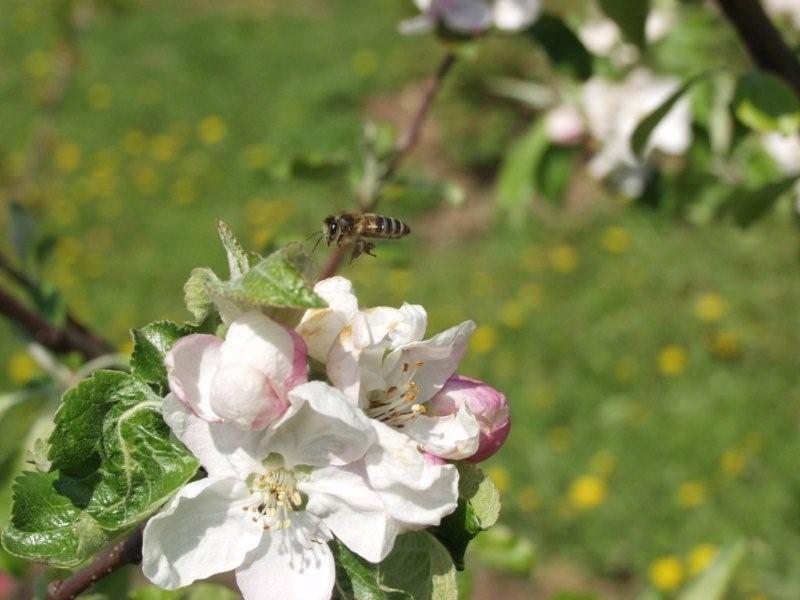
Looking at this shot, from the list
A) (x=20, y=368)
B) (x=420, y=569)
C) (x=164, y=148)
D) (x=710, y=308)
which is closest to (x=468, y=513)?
(x=420, y=569)

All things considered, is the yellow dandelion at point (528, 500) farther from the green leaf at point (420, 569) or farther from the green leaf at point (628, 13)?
the green leaf at point (420, 569)

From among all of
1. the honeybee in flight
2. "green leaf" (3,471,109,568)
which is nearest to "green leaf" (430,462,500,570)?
"green leaf" (3,471,109,568)

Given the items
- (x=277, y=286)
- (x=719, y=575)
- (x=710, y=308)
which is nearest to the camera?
(x=277, y=286)

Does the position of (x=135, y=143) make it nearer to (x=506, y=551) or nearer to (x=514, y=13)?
(x=514, y=13)

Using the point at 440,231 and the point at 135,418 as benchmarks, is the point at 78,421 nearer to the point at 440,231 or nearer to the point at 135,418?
the point at 135,418

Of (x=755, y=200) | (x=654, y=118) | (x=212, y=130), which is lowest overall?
(x=212, y=130)

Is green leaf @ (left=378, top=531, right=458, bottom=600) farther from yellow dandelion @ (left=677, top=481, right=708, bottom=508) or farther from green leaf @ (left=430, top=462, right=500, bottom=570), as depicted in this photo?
yellow dandelion @ (left=677, top=481, right=708, bottom=508)
